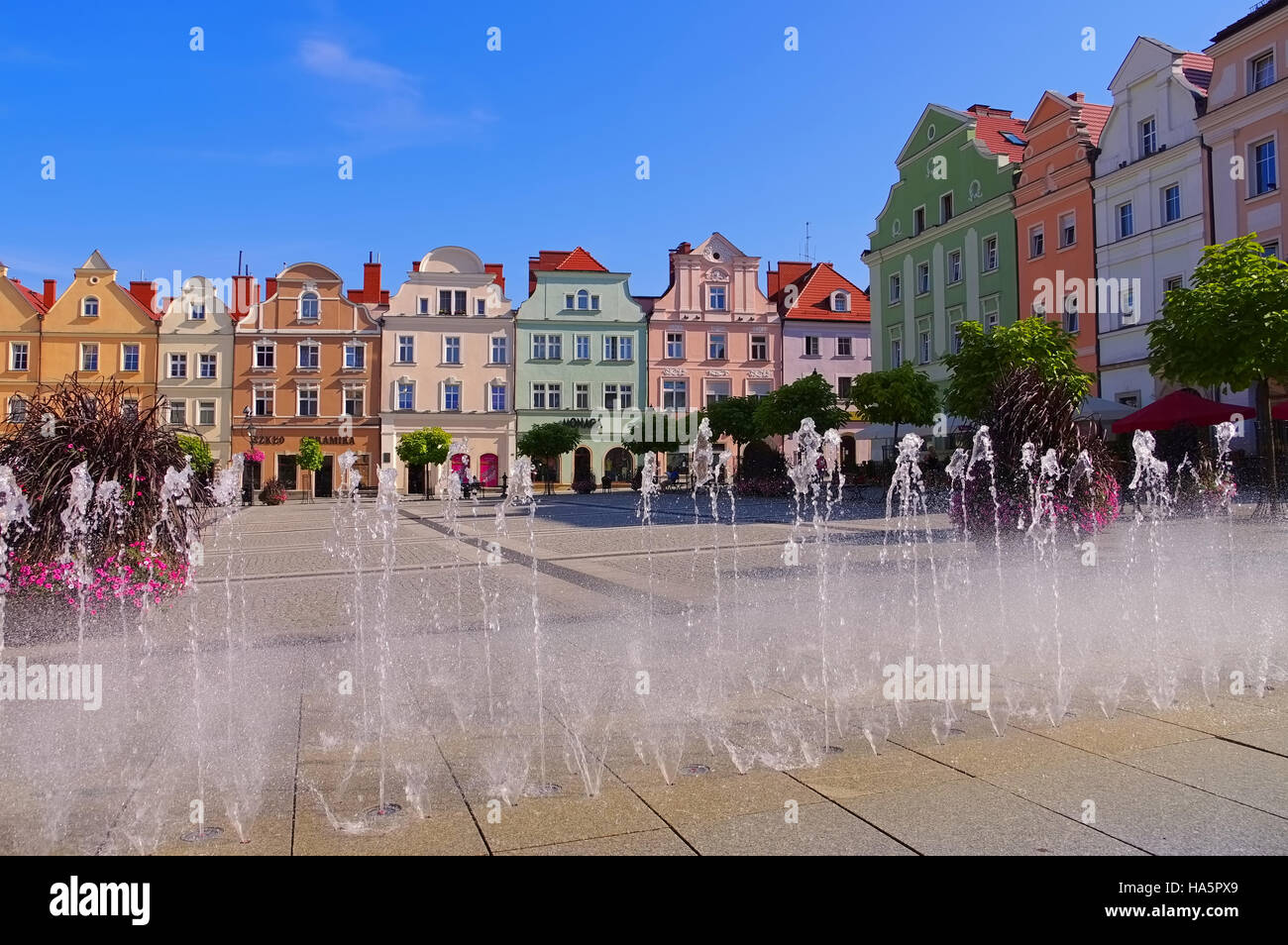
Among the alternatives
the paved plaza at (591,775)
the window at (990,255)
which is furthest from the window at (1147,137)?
the paved plaza at (591,775)

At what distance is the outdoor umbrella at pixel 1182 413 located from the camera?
19469 millimetres

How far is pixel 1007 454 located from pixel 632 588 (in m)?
5.45

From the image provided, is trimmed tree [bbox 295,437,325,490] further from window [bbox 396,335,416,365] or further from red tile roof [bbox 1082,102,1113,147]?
red tile roof [bbox 1082,102,1113,147]

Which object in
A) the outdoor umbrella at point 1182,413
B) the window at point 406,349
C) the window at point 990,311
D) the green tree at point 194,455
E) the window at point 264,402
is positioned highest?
the window at point 406,349

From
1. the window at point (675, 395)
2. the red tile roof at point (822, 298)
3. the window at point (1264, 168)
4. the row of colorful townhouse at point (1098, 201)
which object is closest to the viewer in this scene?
the window at point (1264, 168)

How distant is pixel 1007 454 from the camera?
12.1 meters

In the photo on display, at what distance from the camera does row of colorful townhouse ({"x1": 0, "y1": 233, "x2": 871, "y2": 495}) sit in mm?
49438

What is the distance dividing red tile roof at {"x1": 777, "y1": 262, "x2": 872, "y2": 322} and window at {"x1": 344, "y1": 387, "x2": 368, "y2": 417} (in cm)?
2390

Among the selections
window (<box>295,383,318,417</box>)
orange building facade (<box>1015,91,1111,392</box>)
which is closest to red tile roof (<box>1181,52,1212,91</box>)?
orange building facade (<box>1015,91,1111,392</box>)

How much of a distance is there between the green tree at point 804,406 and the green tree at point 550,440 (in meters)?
16.1

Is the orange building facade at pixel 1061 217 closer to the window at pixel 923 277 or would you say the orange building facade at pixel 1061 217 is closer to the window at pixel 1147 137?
the window at pixel 1147 137

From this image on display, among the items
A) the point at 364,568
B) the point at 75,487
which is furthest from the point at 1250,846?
the point at 364,568

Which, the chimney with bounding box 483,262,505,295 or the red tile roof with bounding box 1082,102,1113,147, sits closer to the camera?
the red tile roof with bounding box 1082,102,1113,147

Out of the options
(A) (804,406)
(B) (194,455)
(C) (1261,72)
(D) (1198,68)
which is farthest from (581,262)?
(B) (194,455)
